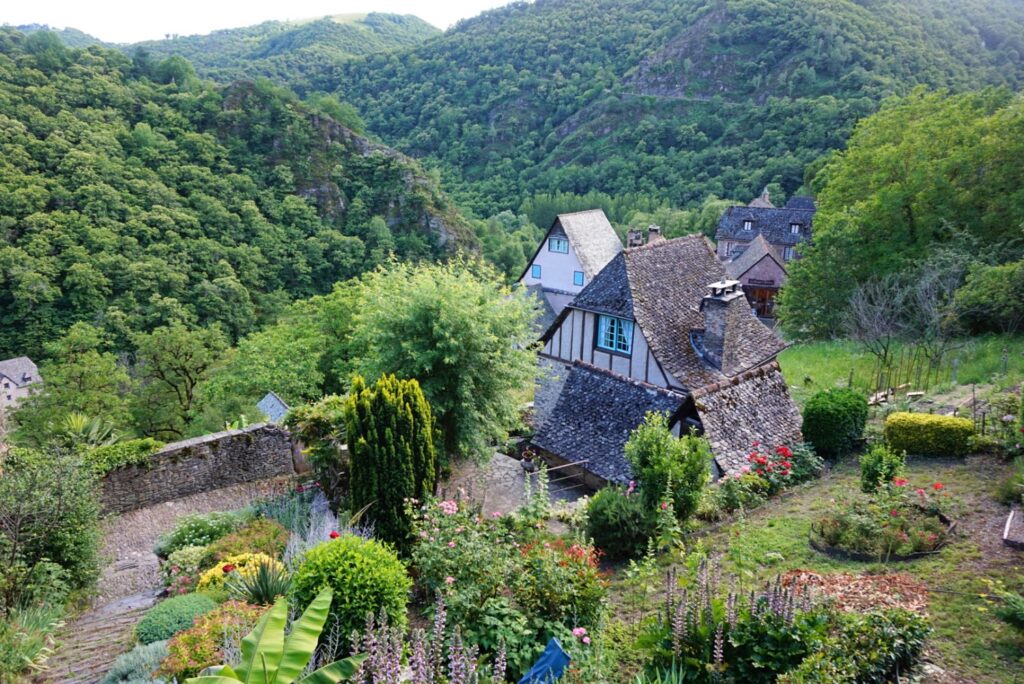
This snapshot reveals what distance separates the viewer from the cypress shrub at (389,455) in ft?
31.7

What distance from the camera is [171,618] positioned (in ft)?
24.4

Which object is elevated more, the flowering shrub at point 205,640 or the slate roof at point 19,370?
the flowering shrub at point 205,640

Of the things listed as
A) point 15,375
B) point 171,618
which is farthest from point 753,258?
point 15,375

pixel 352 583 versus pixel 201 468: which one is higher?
pixel 352 583

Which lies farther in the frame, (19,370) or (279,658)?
(19,370)

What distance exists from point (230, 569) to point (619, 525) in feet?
19.7

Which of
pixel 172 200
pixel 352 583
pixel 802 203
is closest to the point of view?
pixel 352 583

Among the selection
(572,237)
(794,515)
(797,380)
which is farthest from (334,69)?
(794,515)

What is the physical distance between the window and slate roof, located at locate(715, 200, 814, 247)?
42270 millimetres

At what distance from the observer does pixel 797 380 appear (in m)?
22.3

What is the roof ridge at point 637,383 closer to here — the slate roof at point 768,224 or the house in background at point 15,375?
the house in background at point 15,375

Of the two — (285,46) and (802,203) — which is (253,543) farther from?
(285,46)

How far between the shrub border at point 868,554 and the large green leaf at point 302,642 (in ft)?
26.6

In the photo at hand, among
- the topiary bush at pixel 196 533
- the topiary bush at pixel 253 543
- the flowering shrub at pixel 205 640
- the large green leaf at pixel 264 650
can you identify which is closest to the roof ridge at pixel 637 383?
the topiary bush at pixel 253 543
